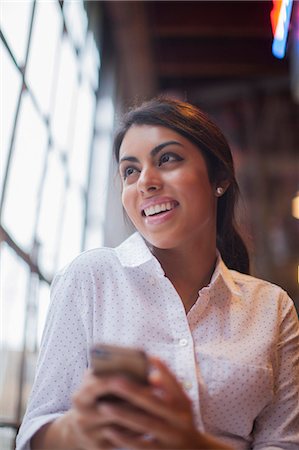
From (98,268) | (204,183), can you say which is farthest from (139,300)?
(204,183)

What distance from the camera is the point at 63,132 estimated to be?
3.31 metres

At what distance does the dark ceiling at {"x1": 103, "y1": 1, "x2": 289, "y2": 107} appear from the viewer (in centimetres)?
450

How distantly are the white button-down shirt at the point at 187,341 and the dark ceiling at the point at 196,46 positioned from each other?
323 cm

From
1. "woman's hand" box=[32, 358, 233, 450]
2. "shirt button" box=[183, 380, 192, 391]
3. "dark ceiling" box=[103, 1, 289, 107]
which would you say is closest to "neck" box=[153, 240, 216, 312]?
"shirt button" box=[183, 380, 192, 391]

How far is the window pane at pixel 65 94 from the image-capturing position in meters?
3.19

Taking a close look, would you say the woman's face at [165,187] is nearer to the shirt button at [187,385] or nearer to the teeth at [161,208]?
the teeth at [161,208]

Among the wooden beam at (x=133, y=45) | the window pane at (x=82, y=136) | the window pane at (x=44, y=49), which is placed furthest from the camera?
the wooden beam at (x=133, y=45)

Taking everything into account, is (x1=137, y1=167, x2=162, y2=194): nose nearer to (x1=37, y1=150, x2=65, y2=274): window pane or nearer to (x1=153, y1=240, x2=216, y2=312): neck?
(x1=153, y1=240, x2=216, y2=312): neck

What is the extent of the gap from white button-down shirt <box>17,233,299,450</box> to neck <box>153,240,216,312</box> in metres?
0.04

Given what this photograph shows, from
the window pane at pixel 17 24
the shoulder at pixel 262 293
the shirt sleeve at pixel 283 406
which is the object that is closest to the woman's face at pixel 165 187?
the shoulder at pixel 262 293

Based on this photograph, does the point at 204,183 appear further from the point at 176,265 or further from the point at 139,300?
the point at 139,300

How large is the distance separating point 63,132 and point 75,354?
234cm

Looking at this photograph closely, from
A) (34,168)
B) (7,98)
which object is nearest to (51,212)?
(34,168)

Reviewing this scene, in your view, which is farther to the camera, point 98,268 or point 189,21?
point 189,21
